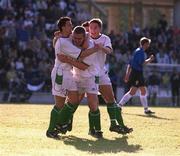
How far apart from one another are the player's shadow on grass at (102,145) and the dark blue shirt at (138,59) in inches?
205

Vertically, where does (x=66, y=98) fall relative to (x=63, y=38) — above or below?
below

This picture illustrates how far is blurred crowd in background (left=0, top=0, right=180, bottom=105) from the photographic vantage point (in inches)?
966

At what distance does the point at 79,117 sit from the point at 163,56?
587 inches

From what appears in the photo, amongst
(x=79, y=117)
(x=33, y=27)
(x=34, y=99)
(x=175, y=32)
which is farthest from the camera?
(x=175, y=32)

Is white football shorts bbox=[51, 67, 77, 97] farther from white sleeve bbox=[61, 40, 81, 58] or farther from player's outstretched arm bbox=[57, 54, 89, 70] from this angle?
white sleeve bbox=[61, 40, 81, 58]

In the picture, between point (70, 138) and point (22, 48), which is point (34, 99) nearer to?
point (22, 48)

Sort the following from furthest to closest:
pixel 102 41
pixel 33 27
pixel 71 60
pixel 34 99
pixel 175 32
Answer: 1. pixel 175 32
2. pixel 33 27
3. pixel 34 99
4. pixel 102 41
5. pixel 71 60

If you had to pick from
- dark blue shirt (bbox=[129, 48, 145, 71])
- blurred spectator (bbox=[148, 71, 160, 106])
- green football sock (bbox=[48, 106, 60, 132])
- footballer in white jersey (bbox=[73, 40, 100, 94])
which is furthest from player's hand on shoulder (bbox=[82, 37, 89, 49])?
blurred spectator (bbox=[148, 71, 160, 106])

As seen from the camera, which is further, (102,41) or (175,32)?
(175,32)

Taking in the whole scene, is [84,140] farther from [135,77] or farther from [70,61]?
[135,77]

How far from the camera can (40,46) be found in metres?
26.0

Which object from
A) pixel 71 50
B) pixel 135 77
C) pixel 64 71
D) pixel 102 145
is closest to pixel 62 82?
pixel 64 71

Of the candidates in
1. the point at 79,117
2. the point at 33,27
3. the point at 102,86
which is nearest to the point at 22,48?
the point at 33,27

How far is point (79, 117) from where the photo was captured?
1420 centimetres
